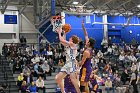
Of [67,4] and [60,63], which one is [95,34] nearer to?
[67,4]

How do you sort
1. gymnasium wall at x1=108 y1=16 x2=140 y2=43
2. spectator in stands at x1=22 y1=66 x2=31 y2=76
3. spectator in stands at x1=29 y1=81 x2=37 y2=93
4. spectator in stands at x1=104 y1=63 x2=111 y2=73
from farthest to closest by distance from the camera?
gymnasium wall at x1=108 y1=16 x2=140 y2=43, spectator in stands at x1=104 y1=63 x2=111 y2=73, spectator in stands at x1=22 y1=66 x2=31 y2=76, spectator in stands at x1=29 y1=81 x2=37 y2=93

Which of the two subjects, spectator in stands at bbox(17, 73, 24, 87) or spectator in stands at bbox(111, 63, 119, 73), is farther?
spectator in stands at bbox(111, 63, 119, 73)

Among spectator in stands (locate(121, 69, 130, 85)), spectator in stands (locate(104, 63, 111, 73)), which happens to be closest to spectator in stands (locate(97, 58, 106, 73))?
spectator in stands (locate(104, 63, 111, 73))

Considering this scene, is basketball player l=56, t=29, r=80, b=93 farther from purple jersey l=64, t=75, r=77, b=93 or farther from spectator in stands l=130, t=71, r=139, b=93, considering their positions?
spectator in stands l=130, t=71, r=139, b=93

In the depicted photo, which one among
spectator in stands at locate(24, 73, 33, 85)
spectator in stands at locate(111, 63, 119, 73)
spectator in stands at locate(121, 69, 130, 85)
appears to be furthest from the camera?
spectator in stands at locate(111, 63, 119, 73)

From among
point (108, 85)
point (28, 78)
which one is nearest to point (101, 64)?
point (108, 85)

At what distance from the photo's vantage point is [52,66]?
23812mm

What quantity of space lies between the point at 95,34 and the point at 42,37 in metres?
6.91

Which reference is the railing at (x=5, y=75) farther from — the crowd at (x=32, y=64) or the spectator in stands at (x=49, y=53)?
the spectator in stands at (x=49, y=53)

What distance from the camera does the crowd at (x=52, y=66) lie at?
822 inches

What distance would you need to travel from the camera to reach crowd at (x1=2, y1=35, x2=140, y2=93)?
68.5ft

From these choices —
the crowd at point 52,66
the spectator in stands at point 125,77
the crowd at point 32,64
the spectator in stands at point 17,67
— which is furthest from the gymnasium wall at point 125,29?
the spectator in stands at point 17,67

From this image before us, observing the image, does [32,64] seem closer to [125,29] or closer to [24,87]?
[24,87]

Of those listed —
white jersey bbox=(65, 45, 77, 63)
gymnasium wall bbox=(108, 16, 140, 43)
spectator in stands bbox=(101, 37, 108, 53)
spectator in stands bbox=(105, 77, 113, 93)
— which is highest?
white jersey bbox=(65, 45, 77, 63)
